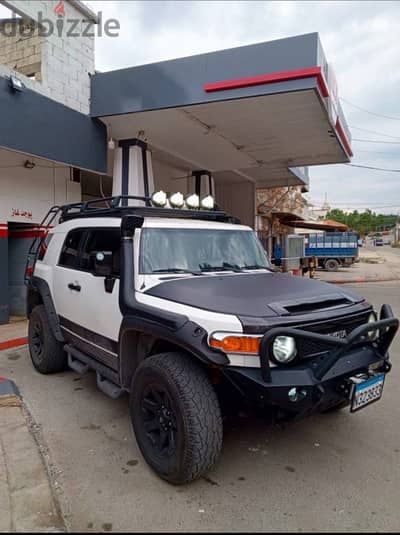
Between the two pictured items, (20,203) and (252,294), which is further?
(20,203)

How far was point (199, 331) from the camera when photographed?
2648 millimetres

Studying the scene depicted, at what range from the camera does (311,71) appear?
7406 mm

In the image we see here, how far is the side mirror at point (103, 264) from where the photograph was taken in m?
3.55

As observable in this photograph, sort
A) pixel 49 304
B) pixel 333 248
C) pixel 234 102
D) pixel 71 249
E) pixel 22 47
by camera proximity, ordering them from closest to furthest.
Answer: pixel 71 249, pixel 49 304, pixel 234 102, pixel 22 47, pixel 333 248

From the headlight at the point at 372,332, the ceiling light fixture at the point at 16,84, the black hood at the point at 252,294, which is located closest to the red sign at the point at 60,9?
the ceiling light fixture at the point at 16,84

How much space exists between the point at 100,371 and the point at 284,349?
6.42ft

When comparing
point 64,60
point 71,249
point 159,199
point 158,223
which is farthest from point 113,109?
point 158,223

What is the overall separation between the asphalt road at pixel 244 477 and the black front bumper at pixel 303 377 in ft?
1.89

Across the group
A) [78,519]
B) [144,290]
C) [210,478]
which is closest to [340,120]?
[144,290]

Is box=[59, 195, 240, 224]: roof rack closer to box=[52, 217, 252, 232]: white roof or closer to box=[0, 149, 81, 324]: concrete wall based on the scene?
box=[52, 217, 252, 232]: white roof

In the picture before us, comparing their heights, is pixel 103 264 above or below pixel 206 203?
below

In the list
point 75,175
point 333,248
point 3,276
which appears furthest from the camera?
point 333,248

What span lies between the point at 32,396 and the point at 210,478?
2477 millimetres

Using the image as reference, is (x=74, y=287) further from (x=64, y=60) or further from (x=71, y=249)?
(x=64, y=60)
